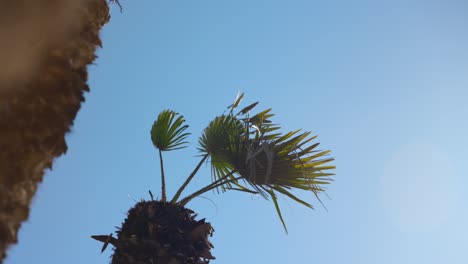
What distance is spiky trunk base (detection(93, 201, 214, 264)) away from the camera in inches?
166

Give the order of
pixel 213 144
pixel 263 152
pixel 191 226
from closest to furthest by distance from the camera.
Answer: pixel 191 226
pixel 263 152
pixel 213 144

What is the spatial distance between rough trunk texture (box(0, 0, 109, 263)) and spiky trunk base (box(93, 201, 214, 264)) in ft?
8.31

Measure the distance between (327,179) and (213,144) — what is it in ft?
5.37

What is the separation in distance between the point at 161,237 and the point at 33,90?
286cm

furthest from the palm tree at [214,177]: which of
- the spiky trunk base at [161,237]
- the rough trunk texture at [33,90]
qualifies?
the rough trunk texture at [33,90]

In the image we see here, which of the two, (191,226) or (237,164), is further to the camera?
(237,164)

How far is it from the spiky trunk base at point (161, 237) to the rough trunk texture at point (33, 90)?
2.53m

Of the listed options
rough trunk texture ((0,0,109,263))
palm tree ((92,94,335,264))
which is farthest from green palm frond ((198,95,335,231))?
rough trunk texture ((0,0,109,263))

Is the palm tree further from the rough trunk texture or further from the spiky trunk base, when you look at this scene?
the rough trunk texture

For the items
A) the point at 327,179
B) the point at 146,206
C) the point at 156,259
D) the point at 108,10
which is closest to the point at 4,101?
the point at 108,10

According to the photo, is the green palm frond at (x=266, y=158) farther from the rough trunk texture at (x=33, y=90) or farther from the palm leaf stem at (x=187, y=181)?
the rough trunk texture at (x=33, y=90)

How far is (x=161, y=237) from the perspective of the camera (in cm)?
436

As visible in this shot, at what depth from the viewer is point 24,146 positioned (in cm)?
171

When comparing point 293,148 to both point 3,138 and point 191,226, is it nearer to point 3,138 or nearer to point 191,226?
point 191,226
